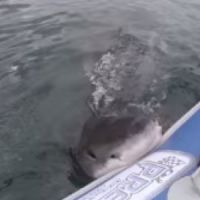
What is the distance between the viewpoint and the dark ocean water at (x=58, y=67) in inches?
145

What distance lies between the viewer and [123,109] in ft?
12.1

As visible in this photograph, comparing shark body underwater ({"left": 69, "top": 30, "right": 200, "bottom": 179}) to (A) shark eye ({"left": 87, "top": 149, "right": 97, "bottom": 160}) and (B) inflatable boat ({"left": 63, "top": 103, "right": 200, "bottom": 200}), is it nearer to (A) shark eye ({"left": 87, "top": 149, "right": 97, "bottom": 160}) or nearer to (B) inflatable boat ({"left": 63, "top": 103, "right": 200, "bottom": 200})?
(A) shark eye ({"left": 87, "top": 149, "right": 97, "bottom": 160})

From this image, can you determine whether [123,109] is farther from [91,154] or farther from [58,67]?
[58,67]

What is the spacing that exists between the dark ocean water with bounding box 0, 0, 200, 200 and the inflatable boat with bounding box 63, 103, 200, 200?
0.51 metres

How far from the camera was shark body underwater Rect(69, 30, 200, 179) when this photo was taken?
3240 millimetres

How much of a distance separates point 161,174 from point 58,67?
2.44 metres

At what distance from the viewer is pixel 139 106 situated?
3787mm

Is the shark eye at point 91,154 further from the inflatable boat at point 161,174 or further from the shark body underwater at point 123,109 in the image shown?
the inflatable boat at point 161,174

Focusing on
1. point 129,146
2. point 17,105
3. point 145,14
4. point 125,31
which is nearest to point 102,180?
point 129,146

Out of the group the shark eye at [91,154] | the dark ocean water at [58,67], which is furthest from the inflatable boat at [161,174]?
the dark ocean water at [58,67]

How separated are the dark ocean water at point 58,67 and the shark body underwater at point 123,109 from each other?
0.12 metres

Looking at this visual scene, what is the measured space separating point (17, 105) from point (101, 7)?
3009mm

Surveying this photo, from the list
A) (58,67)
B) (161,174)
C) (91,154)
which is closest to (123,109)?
(91,154)

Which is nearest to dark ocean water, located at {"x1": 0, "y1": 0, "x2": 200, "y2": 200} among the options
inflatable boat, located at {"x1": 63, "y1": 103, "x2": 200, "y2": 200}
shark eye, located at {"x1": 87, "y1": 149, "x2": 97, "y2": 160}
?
shark eye, located at {"x1": 87, "y1": 149, "x2": 97, "y2": 160}
